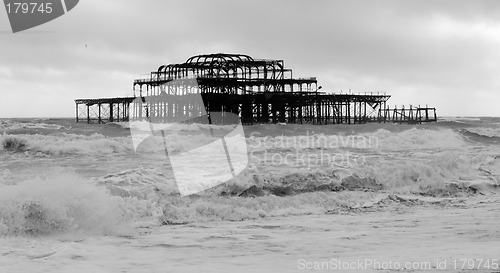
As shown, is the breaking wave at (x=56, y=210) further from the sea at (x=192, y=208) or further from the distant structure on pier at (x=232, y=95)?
the distant structure on pier at (x=232, y=95)

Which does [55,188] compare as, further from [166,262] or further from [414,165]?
[414,165]

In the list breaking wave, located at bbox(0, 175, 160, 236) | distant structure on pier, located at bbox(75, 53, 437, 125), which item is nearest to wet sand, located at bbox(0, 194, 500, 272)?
breaking wave, located at bbox(0, 175, 160, 236)

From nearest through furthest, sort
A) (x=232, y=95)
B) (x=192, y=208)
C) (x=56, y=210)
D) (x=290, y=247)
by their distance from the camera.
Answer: (x=290, y=247)
(x=56, y=210)
(x=192, y=208)
(x=232, y=95)

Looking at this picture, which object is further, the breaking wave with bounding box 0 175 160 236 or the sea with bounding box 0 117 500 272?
the breaking wave with bounding box 0 175 160 236

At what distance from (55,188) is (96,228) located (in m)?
1.06

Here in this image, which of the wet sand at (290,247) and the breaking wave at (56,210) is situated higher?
the breaking wave at (56,210)

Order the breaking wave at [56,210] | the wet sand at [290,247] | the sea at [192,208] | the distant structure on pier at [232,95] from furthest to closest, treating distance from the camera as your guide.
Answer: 1. the distant structure on pier at [232,95]
2. the breaking wave at [56,210]
3. the sea at [192,208]
4. the wet sand at [290,247]

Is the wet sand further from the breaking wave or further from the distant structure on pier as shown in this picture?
the distant structure on pier

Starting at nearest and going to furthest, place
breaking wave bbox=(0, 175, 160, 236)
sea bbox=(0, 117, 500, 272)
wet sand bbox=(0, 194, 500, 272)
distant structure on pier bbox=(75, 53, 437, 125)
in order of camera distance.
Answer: wet sand bbox=(0, 194, 500, 272), sea bbox=(0, 117, 500, 272), breaking wave bbox=(0, 175, 160, 236), distant structure on pier bbox=(75, 53, 437, 125)

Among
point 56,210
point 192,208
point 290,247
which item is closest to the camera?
point 290,247

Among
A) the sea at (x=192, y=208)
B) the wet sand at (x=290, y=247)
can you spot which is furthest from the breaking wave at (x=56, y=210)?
the wet sand at (x=290, y=247)

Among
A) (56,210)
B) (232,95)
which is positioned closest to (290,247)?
(56,210)

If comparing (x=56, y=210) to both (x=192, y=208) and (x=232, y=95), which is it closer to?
(x=192, y=208)

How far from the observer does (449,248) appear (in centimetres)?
791
